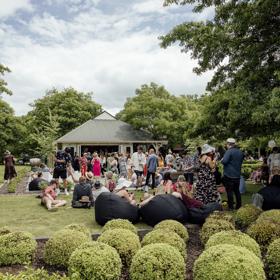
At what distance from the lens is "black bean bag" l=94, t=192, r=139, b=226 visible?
7.74 meters

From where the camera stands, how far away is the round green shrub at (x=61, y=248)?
204 inches

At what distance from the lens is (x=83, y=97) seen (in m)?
52.4

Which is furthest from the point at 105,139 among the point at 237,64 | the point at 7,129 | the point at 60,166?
the point at 237,64

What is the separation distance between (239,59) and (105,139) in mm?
28427

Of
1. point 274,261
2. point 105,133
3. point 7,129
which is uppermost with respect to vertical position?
point 7,129

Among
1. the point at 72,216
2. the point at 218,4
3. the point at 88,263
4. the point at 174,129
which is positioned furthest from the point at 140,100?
the point at 88,263

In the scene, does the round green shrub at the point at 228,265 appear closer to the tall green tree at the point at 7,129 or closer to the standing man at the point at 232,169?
the standing man at the point at 232,169

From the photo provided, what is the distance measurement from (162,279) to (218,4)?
9.11m

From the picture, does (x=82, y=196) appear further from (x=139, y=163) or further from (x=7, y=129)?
(x=7, y=129)

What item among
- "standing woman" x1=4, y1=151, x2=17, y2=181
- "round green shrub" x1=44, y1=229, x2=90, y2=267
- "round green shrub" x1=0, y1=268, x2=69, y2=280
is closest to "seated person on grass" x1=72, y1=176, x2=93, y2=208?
"round green shrub" x1=44, y1=229, x2=90, y2=267

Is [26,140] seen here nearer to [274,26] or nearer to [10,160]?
[10,160]

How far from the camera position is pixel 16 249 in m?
5.25

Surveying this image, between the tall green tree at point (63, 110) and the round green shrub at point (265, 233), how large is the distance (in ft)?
143

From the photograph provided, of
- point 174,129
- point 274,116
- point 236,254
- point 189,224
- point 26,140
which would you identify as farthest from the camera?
point 26,140
